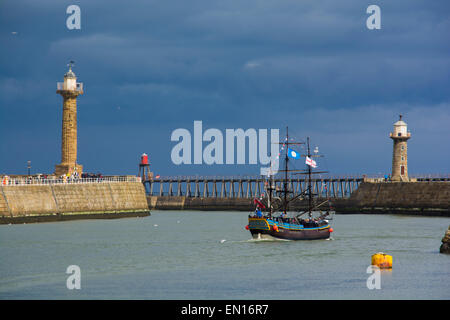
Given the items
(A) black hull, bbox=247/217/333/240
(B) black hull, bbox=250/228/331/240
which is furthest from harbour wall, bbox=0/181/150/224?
(B) black hull, bbox=250/228/331/240

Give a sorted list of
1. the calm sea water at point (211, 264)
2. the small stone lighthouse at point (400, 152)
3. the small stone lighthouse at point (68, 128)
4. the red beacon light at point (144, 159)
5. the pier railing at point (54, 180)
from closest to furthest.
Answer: the calm sea water at point (211, 264) → the pier railing at point (54, 180) → the small stone lighthouse at point (68, 128) → the small stone lighthouse at point (400, 152) → the red beacon light at point (144, 159)

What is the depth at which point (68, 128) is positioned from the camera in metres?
109

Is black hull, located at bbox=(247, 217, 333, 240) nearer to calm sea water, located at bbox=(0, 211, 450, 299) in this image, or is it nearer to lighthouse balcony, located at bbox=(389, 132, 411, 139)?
calm sea water, located at bbox=(0, 211, 450, 299)

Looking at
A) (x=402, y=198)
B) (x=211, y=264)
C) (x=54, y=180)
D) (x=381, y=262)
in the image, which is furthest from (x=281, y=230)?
(x=402, y=198)

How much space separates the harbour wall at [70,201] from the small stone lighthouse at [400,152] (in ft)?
129

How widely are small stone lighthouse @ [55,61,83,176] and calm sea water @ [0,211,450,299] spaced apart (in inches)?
1117

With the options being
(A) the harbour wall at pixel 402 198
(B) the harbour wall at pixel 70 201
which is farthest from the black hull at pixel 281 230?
(A) the harbour wall at pixel 402 198

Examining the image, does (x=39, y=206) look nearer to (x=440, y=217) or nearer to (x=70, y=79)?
(x=70, y=79)

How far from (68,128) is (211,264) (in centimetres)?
6083

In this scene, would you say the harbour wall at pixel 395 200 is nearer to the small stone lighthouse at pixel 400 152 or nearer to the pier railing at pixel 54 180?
the small stone lighthouse at pixel 400 152

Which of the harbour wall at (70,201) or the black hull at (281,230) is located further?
the harbour wall at (70,201)

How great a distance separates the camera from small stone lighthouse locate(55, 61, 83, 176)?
108875mm

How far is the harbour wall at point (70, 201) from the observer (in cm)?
8144
